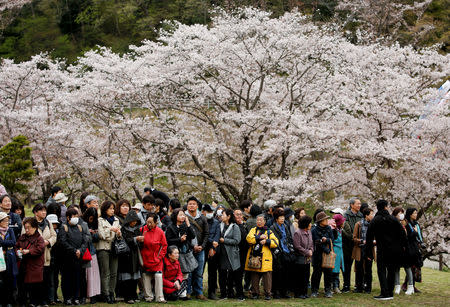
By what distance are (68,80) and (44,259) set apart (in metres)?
12.7

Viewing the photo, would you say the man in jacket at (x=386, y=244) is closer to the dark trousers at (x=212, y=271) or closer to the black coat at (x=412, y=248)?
the black coat at (x=412, y=248)

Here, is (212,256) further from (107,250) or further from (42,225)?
(42,225)

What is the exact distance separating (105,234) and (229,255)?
6.59 ft

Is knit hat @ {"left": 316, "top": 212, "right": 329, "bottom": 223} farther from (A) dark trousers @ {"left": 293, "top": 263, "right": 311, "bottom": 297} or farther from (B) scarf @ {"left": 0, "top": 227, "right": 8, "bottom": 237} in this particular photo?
(B) scarf @ {"left": 0, "top": 227, "right": 8, "bottom": 237}

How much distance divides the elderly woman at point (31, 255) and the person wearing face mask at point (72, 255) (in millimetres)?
349

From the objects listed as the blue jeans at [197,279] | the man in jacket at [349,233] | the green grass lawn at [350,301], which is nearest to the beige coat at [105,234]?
the green grass lawn at [350,301]

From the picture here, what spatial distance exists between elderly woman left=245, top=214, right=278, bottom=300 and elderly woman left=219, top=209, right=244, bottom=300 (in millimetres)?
211

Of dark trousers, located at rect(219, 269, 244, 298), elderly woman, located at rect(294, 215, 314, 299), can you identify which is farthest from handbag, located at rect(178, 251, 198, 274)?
elderly woman, located at rect(294, 215, 314, 299)

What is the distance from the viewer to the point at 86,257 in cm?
655

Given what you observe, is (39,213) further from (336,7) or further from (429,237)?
(336,7)

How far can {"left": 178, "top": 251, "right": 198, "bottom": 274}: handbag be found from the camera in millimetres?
7250

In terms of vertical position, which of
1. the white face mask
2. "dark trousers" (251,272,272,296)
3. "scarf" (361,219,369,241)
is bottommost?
"dark trousers" (251,272,272,296)

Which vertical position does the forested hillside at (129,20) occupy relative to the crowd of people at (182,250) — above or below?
above

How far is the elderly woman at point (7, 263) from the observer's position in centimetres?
600
